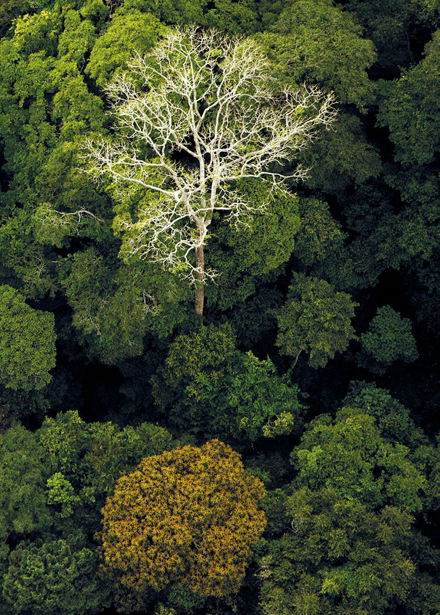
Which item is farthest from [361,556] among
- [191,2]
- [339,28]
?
[191,2]

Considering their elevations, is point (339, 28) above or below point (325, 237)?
above

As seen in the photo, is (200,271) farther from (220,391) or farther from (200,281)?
(220,391)

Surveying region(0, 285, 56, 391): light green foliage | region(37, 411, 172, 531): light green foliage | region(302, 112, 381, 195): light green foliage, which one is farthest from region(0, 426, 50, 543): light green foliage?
region(302, 112, 381, 195): light green foliage

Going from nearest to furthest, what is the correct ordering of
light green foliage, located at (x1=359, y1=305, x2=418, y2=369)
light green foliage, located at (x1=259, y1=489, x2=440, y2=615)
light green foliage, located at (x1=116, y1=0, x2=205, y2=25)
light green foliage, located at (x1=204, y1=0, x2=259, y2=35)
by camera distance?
light green foliage, located at (x1=259, y1=489, x2=440, y2=615), light green foliage, located at (x1=116, y1=0, x2=205, y2=25), light green foliage, located at (x1=359, y1=305, x2=418, y2=369), light green foliage, located at (x1=204, y1=0, x2=259, y2=35)

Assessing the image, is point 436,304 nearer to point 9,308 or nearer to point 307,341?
point 307,341

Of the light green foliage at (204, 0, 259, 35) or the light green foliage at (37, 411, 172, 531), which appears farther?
the light green foliage at (204, 0, 259, 35)

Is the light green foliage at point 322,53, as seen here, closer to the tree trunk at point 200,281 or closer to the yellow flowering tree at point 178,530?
the tree trunk at point 200,281

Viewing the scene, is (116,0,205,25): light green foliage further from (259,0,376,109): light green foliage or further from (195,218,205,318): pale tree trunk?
(195,218,205,318): pale tree trunk
